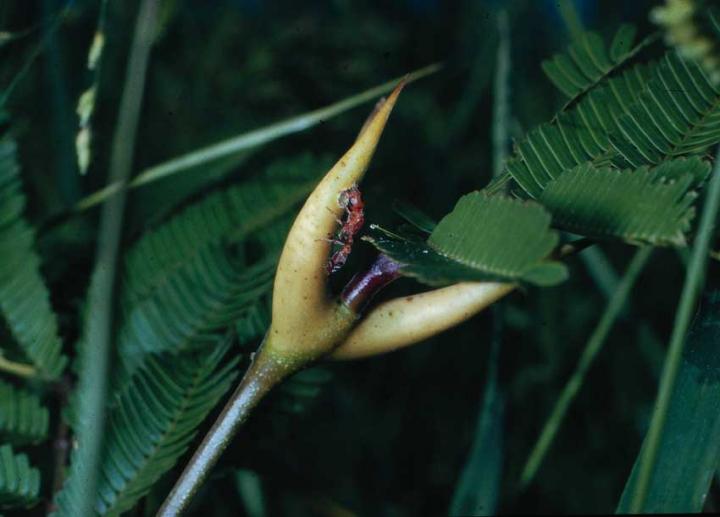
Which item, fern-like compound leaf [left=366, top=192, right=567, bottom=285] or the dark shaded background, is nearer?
fern-like compound leaf [left=366, top=192, right=567, bottom=285]

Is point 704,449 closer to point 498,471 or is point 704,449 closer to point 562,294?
point 498,471

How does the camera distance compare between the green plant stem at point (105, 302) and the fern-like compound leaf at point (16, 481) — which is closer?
the green plant stem at point (105, 302)

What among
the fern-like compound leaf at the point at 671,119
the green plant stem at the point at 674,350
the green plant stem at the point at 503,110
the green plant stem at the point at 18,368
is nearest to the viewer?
the green plant stem at the point at 674,350

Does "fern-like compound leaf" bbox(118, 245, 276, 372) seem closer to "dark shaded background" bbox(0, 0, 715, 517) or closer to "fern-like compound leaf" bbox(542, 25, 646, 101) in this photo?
"dark shaded background" bbox(0, 0, 715, 517)

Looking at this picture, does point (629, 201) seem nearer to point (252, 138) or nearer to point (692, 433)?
point (692, 433)

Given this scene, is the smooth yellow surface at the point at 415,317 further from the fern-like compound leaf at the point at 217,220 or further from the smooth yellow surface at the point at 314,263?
the fern-like compound leaf at the point at 217,220

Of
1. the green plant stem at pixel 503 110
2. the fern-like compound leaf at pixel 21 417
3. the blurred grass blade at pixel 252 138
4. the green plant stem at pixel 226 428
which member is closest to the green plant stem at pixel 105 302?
the green plant stem at pixel 226 428

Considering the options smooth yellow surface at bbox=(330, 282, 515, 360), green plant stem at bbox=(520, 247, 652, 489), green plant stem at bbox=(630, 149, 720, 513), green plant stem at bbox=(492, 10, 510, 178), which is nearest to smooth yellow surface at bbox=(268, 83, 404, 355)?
smooth yellow surface at bbox=(330, 282, 515, 360)
